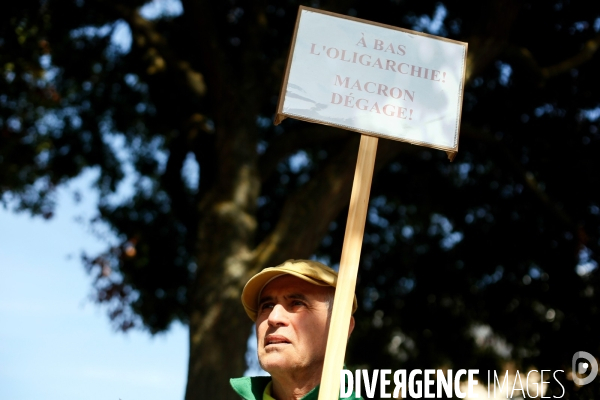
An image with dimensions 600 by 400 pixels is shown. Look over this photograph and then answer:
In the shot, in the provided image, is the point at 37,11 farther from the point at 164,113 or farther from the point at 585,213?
the point at 585,213

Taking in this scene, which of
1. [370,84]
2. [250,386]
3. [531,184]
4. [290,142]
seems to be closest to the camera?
[250,386]

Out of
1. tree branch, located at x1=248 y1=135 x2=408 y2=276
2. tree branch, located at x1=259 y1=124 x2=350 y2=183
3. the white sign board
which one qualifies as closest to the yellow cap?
the white sign board

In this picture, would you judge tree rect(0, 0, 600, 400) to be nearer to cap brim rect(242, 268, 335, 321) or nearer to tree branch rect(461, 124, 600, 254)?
tree branch rect(461, 124, 600, 254)

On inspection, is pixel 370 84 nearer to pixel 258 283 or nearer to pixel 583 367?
pixel 258 283

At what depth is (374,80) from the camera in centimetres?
280

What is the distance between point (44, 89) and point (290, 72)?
5929 millimetres

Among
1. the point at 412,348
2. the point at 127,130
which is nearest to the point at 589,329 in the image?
the point at 412,348

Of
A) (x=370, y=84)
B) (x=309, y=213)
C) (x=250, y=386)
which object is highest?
(x=309, y=213)

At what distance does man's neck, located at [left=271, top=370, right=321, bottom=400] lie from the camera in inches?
98.1

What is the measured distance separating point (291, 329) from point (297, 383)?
0.58ft

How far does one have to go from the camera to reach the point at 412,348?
354 inches

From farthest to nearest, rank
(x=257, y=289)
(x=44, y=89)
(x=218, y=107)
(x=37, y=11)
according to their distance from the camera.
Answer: (x=44, y=89), (x=37, y=11), (x=218, y=107), (x=257, y=289)

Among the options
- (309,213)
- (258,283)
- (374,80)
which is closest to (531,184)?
(309,213)

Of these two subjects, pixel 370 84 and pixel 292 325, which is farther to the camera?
pixel 370 84
